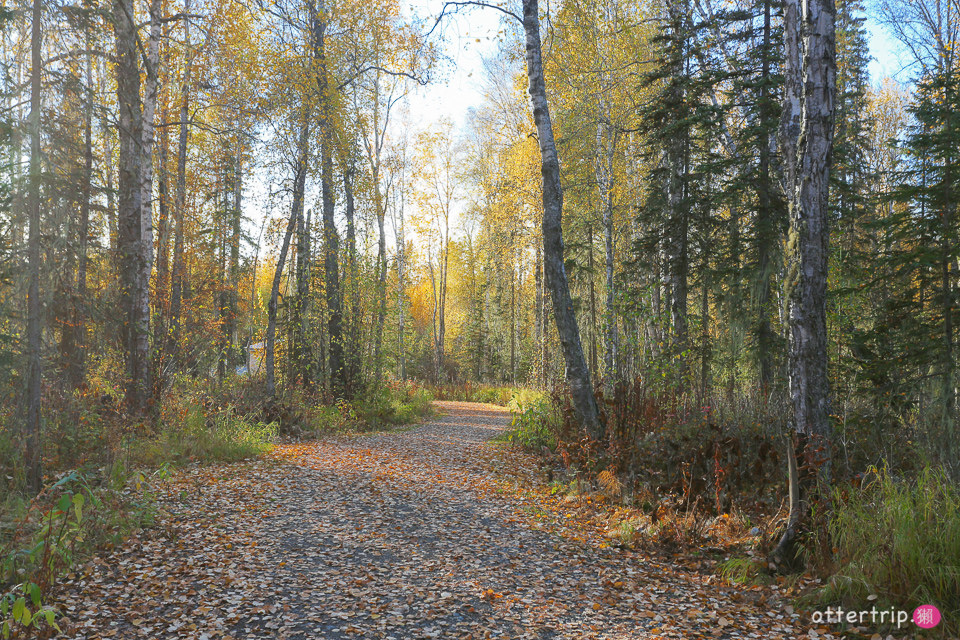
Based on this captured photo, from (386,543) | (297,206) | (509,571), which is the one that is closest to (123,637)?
(386,543)

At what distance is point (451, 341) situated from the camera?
3766cm

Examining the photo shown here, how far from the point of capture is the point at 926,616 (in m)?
3.11

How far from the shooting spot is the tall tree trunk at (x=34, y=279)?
484 cm

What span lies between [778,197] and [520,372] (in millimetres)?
19306

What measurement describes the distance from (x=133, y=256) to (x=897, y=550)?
10.1 meters

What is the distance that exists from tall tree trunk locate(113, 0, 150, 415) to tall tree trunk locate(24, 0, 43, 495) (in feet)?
8.82

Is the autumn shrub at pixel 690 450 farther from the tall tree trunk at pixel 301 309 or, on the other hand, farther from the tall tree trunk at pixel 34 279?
the tall tree trunk at pixel 301 309

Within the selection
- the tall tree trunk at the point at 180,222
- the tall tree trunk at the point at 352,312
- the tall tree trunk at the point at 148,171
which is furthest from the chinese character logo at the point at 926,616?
the tall tree trunk at the point at 352,312

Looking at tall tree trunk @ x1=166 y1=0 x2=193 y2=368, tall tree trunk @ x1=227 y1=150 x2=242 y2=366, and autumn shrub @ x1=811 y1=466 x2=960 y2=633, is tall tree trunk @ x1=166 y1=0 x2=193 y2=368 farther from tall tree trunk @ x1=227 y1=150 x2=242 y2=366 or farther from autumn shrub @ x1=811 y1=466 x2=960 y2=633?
autumn shrub @ x1=811 y1=466 x2=960 y2=633

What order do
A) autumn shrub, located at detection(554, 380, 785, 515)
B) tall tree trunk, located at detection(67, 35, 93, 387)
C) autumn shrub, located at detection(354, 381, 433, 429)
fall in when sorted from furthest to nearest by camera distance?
1. autumn shrub, located at detection(354, 381, 433, 429)
2. tall tree trunk, located at detection(67, 35, 93, 387)
3. autumn shrub, located at detection(554, 380, 785, 515)

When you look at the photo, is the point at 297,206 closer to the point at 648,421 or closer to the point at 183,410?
Answer: the point at 183,410

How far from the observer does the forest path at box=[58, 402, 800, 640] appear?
338cm

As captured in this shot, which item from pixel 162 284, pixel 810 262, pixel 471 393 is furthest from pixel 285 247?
pixel 471 393

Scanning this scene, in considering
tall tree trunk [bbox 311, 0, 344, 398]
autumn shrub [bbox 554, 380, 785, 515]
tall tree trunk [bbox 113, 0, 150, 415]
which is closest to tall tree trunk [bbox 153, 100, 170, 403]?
tall tree trunk [bbox 113, 0, 150, 415]
